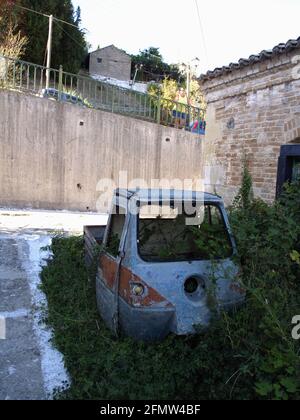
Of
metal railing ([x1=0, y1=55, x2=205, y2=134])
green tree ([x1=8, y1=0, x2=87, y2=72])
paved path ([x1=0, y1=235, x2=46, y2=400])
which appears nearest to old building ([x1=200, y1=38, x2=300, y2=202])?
paved path ([x1=0, y1=235, x2=46, y2=400])

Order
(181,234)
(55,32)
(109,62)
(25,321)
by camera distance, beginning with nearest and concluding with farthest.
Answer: (181,234) < (25,321) < (55,32) < (109,62)

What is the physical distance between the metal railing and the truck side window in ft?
25.9

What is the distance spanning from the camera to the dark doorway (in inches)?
216

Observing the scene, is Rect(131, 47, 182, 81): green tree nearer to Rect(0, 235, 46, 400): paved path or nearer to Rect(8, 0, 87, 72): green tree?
Rect(8, 0, 87, 72): green tree

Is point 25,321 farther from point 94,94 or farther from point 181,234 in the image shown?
point 94,94

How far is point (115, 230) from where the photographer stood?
4184mm

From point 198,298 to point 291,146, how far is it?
3.25m

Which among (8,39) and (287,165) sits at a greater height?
(8,39)

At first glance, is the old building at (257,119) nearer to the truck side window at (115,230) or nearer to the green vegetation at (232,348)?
the green vegetation at (232,348)

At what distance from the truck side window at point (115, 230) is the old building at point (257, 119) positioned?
278 cm

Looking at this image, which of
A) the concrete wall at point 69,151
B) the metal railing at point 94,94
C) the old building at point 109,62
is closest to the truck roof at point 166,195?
the concrete wall at point 69,151

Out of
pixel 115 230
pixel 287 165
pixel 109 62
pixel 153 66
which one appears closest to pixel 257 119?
pixel 287 165

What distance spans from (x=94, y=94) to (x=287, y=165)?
8.00m
